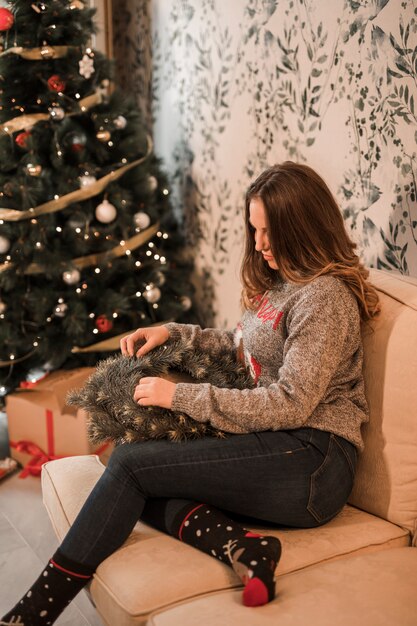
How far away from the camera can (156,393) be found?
61.9 inches

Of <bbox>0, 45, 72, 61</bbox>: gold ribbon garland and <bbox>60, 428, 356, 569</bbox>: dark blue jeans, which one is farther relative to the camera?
<bbox>0, 45, 72, 61</bbox>: gold ribbon garland

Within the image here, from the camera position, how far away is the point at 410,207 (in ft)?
6.65

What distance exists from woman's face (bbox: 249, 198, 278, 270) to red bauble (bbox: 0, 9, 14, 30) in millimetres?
1375

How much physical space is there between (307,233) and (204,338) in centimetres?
47

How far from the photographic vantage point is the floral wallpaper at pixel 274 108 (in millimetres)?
2049

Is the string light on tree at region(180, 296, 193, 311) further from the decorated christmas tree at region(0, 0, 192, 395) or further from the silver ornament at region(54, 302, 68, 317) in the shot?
the silver ornament at region(54, 302, 68, 317)

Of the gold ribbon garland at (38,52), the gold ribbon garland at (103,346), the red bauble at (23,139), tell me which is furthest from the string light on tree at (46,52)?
the gold ribbon garland at (103,346)

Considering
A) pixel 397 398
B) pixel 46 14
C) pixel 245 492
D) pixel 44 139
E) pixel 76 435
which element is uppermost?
pixel 46 14

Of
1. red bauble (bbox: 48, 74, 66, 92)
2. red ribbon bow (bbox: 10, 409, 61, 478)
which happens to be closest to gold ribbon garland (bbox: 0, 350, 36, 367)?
red ribbon bow (bbox: 10, 409, 61, 478)

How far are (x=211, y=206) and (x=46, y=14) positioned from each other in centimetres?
102

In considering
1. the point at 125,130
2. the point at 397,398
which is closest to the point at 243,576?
the point at 397,398

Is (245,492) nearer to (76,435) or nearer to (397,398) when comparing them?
(397,398)

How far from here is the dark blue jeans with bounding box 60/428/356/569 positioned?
151 cm

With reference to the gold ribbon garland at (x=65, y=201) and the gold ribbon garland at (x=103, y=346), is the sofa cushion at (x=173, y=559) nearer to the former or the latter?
the gold ribbon garland at (x=103, y=346)
